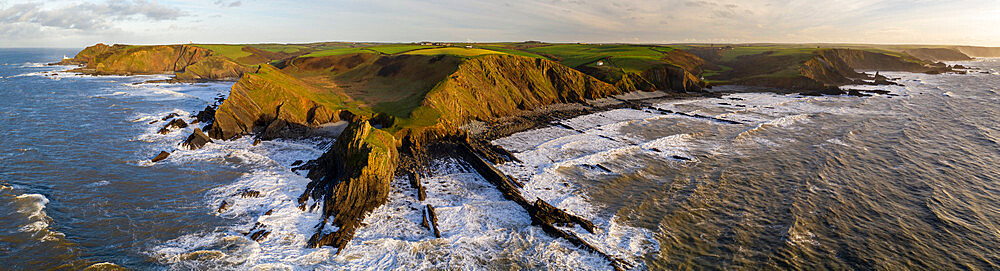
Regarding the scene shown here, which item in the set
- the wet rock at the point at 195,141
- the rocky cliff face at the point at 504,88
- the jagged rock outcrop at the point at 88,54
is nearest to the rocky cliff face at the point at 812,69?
the rocky cliff face at the point at 504,88

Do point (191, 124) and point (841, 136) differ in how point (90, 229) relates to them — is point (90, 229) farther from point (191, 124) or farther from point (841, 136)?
point (841, 136)

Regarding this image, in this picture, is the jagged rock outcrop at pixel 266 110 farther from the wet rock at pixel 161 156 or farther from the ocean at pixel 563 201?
the wet rock at pixel 161 156

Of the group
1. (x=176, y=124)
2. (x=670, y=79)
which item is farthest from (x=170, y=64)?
(x=670, y=79)

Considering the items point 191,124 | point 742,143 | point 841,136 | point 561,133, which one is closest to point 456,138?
point 561,133

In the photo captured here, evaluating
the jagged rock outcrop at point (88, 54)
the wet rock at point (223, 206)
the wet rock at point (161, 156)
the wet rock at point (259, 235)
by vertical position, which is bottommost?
the wet rock at point (259, 235)

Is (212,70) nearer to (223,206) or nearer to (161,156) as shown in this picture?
(161,156)
